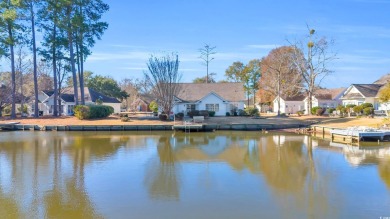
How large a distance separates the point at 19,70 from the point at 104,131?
2438cm

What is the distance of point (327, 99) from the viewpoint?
58.4m

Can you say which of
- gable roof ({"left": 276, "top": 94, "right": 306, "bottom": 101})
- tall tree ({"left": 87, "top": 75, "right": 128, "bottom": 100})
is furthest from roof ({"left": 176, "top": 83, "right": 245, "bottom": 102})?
tall tree ({"left": 87, "top": 75, "right": 128, "bottom": 100})

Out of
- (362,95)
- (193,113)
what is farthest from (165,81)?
(362,95)

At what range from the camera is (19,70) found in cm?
5072

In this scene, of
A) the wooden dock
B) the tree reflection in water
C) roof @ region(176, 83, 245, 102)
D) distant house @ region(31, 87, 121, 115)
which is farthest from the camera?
distant house @ region(31, 87, 121, 115)

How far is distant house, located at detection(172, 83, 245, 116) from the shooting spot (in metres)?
46.0

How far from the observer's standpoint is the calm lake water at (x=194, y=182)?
9500 mm

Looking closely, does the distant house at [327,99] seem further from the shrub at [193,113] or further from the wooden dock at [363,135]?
the wooden dock at [363,135]

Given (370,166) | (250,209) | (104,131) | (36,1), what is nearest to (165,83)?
(104,131)

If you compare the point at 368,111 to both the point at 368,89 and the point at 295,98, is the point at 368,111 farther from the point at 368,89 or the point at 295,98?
the point at 295,98

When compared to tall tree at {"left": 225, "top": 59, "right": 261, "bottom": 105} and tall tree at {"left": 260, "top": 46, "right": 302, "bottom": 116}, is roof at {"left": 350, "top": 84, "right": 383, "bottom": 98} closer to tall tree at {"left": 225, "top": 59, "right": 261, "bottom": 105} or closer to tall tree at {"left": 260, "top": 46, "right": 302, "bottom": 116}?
tall tree at {"left": 260, "top": 46, "right": 302, "bottom": 116}

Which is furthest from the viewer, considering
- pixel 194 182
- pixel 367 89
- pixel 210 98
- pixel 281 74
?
pixel 281 74

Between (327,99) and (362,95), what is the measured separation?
10.2 m

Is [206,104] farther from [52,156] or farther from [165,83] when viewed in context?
[52,156]
